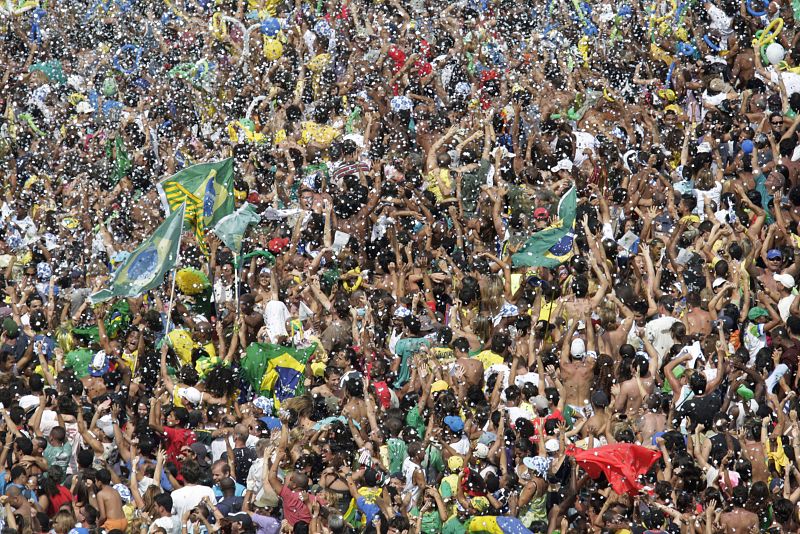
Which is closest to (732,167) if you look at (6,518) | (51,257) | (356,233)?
(356,233)

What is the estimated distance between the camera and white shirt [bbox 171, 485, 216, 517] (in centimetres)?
1249

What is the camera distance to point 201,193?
16062 millimetres

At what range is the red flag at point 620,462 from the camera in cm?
1233

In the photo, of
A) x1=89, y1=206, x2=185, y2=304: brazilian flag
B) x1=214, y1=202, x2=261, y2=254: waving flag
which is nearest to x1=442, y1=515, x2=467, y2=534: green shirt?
x1=89, y1=206, x2=185, y2=304: brazilian flag

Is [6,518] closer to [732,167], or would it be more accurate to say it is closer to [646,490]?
[646,490]

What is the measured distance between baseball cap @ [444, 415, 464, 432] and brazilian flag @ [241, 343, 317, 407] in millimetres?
1638

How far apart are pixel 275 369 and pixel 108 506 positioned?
249 centimetres

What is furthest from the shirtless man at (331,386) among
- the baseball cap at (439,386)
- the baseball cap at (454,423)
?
the baseball cap at (454,423)

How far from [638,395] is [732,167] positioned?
4.13 meters

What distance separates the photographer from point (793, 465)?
12.6 metres

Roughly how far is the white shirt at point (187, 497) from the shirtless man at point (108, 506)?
406mm

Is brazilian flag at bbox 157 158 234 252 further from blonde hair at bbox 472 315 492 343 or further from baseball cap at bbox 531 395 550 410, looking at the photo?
baseball cap at bbox 531 395 550 410

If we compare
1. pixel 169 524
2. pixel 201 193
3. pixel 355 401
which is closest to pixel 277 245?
pixel 201 193

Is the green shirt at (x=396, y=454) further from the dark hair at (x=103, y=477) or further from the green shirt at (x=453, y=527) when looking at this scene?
the dark hair at (x=103, y=477)
